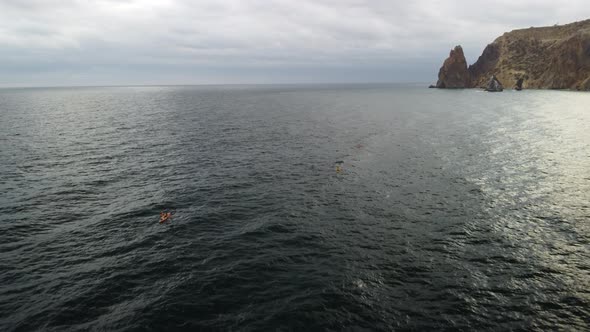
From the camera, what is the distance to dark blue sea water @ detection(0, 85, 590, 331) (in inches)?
876

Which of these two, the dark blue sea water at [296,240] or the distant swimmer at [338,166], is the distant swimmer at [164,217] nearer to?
the dark blue sea water at [296,240]

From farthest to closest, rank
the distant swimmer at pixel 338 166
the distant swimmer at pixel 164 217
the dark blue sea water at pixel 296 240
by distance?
the distant swimmer at pixel 338 166, the distant swimmer at pixel 164 217, the dark blue sea water at pixel 296 240

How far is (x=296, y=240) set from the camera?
32.1m

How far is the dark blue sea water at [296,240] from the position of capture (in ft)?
73.0

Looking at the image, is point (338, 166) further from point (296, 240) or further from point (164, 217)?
point (164, 217)

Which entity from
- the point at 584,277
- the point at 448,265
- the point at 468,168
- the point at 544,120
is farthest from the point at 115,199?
the point at 544,120

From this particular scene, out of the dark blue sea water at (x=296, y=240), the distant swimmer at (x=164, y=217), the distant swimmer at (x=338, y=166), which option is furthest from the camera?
the distant swimmer at (x=338, y=166)

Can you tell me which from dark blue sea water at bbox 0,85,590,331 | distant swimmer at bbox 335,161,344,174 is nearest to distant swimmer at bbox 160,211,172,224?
dark blue sea water at bbox 0,85,590,331

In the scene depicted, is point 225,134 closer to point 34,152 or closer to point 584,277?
point 34,152

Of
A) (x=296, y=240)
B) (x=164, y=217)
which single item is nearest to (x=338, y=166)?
(x=296, y=240)

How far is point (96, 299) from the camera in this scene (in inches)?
938

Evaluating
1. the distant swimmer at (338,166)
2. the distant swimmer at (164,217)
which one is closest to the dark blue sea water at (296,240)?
the distant swimmer at (164,217)

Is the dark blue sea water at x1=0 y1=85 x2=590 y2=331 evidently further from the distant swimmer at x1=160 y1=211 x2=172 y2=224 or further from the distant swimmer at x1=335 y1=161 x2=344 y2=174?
the distant swimmer at x1=335 y1=161 x2=344 y2=174

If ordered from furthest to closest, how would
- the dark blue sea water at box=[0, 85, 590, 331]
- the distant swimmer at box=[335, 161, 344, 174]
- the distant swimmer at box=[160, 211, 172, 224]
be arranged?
the distant swimmer at box=[335, 161, 344, 174] → the distant swimmer at box=[160, 211, 172, 224] → the dark blue sea water at box=[0, 85, 590, 331]
